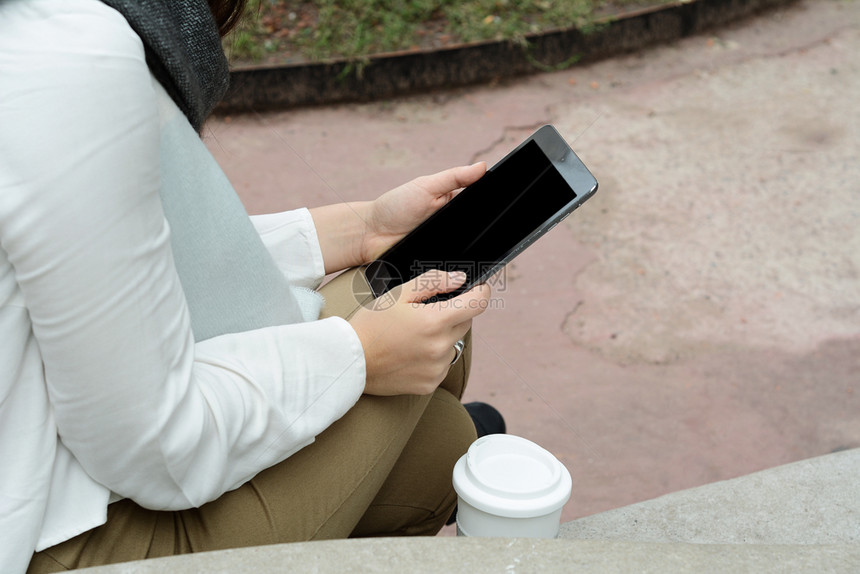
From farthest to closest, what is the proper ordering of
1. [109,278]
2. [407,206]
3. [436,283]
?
[407,206] < [436,283] < [109,278]

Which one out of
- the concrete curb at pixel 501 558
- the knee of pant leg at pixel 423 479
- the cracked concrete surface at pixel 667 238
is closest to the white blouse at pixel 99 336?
the concrete curb at pixel 501 558

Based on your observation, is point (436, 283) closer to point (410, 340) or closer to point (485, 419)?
point (410, 340)

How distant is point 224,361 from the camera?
0.98 metres

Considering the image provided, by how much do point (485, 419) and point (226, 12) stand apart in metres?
0.88

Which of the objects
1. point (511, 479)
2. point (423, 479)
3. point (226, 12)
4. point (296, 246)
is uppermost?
point (226, 12)

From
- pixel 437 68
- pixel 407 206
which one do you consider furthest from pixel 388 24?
pixel 407 206

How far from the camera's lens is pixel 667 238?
8.90 ft

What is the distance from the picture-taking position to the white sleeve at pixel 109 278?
734 millimetres

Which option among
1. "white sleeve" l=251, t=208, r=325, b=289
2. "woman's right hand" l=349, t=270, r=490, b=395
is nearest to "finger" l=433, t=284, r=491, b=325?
"woman's right hand" l=349, t=270, r=490, b=395

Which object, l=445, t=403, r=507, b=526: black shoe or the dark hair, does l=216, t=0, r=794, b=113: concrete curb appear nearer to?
l=445, t=403, r=507, b=526: black shoe

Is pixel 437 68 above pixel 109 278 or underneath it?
underneath

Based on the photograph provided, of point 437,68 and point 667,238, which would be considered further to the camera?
point 437,68

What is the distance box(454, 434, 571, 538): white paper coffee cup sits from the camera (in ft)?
3.62

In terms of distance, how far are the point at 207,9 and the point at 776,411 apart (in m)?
1.72
